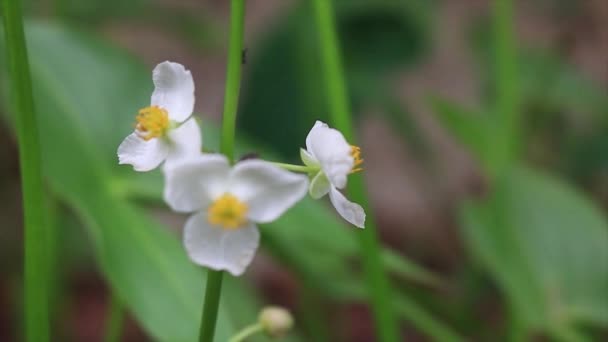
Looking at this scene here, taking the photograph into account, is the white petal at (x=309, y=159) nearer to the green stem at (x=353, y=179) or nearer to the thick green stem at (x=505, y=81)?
the green stem at (x=353, y=179)

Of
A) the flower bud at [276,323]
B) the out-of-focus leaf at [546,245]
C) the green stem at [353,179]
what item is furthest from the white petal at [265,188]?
the out-of-focus leaf at [546,245]

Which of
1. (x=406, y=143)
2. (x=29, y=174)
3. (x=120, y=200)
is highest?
(x=29, y=174)

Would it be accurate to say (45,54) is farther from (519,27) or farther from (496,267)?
(519,27)

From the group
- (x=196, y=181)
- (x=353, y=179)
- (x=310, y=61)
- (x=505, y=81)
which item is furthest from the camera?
(x=310, y=61)

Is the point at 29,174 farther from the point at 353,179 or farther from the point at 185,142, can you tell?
the point at 353,179

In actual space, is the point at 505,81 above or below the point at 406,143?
above

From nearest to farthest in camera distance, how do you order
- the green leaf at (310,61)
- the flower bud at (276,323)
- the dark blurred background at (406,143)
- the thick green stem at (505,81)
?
the flower bud at (276,323), the thick green stem at (505,81), the dark blurred background at (406,143), the green leaf at (310,61)

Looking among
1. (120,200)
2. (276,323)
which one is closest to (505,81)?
(120,200)

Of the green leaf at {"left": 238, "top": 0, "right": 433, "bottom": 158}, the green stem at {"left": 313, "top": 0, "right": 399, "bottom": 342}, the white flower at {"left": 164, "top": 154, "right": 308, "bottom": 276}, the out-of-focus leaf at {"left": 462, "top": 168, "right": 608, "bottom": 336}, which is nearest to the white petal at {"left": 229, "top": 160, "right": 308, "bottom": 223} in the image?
the white flower at {"left": 164, "top": 154, "right": 308, "bottom": 276}
